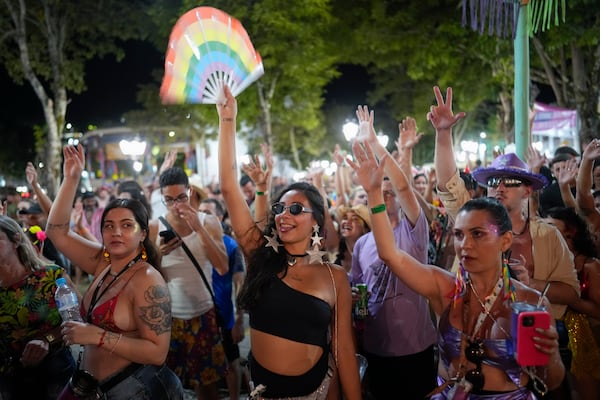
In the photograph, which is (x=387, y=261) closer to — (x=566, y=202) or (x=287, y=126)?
(x=566, y=202)

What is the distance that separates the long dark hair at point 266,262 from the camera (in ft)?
10.2

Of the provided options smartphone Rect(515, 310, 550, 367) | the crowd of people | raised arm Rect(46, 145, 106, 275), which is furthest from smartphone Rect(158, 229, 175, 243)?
smartphone Rect(515, 310, 550, 367)

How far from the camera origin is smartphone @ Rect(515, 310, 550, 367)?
2141 mm

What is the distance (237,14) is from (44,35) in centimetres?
799

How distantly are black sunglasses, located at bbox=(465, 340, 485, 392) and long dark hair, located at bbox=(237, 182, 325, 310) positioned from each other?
1.20 m

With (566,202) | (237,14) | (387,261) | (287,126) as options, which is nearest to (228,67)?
(387,261)

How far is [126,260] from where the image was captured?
131 inches

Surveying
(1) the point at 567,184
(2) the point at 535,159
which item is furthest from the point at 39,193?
(1) the point at 567,184

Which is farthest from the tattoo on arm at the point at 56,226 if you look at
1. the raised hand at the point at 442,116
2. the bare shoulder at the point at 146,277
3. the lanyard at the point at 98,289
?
the raised hand at the point at 442,116

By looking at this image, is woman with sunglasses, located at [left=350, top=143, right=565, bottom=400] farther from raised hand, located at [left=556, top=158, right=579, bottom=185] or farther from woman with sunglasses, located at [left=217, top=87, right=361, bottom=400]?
raised hand, located at [left=556, top=158, right=579, bottom=185]

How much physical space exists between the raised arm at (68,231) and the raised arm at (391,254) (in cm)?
220

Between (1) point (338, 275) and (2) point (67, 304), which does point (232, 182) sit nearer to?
(1) point (338, 275)

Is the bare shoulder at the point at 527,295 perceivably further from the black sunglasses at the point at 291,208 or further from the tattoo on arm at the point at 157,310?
the tattoo on arm at the point at 157,310

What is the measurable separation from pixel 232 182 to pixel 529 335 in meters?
2.06
